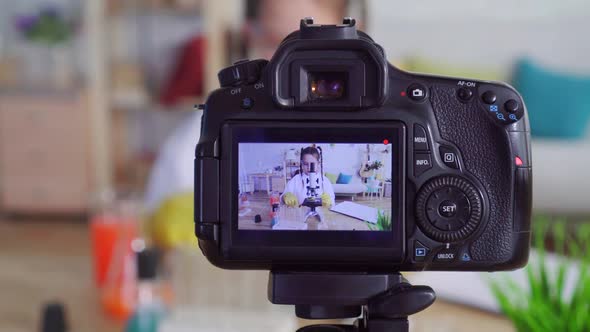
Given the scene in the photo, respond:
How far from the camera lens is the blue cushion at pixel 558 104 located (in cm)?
293

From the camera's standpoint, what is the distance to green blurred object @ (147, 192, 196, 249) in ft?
5.74

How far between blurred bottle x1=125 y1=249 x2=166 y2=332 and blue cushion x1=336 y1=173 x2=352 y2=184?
0.61 metres

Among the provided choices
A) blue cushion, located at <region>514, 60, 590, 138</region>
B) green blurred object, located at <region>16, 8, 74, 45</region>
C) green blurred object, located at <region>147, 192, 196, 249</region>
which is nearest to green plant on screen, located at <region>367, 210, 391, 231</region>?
green blurred object, located at <region>147, 192, 196, 249</region>

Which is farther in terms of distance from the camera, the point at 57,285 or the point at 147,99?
the point at 147,99

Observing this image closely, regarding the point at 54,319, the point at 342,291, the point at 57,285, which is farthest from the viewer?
the point at 57,285

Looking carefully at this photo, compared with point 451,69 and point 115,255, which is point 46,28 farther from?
point 115,255

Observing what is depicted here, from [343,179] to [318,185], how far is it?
20 mm

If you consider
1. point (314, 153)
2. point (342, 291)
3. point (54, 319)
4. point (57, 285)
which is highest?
point (314, 153)

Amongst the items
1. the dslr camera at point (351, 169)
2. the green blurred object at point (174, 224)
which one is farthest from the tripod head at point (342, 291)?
the green blurred object at point (174, 224)

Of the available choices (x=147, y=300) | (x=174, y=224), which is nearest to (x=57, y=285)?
(x=174, y=224)

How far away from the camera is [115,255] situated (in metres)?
1.61

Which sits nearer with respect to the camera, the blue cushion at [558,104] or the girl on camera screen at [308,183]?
the girl on camera screen at [308,183]

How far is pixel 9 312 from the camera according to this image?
1648 mm

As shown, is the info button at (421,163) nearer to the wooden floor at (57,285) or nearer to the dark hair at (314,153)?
the dark hair at (314,153)
